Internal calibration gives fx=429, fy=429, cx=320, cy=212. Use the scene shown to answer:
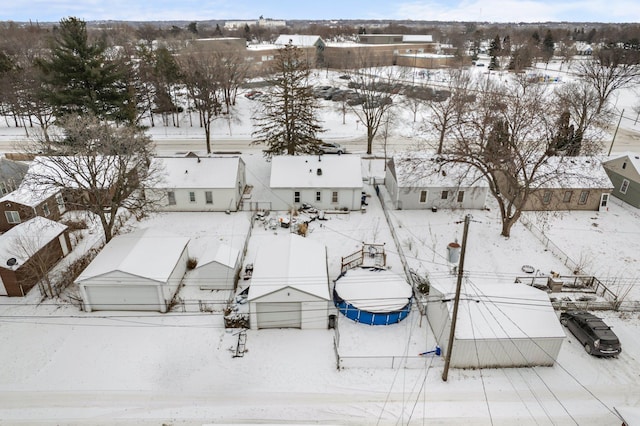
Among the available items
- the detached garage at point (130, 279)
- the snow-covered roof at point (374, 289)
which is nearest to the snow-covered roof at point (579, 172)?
the snow-covered roof at point (374, 289)

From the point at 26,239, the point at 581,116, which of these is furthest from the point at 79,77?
the point at 581,116

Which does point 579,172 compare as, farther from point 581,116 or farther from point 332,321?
point 332,321

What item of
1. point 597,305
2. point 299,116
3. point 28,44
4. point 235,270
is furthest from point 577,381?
point 28,44

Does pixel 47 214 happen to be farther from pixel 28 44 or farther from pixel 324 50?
pixel 324 50

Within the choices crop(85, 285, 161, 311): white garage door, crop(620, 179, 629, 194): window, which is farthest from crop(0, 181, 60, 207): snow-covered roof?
crop(620, 179, 629, 194): window

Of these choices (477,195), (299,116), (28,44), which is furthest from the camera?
(28,44)

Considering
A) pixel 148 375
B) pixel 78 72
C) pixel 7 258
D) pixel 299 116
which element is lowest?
pixel 148 375

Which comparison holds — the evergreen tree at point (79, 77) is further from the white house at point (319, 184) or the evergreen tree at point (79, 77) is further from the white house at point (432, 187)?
the white house at point (432, 187)

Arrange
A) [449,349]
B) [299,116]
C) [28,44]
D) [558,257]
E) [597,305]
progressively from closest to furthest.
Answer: [449,349]
[597,305]
[558,257]
[299,116]
[28,44]
